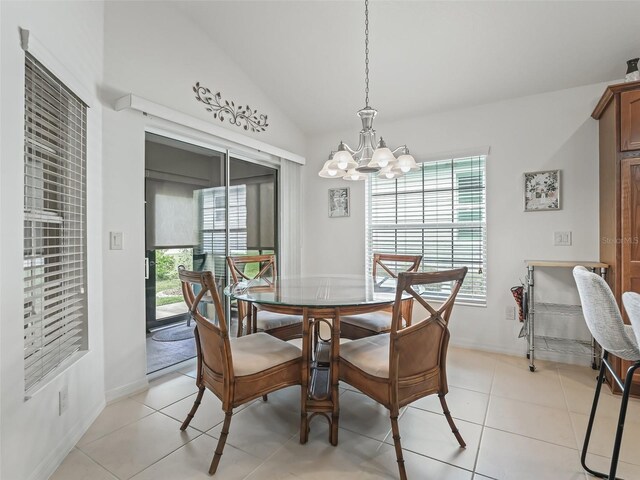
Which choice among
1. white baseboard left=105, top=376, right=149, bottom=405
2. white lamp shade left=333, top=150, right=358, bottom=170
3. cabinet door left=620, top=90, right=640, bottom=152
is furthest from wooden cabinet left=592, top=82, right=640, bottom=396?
white baseboard left=105, top=376, right=149, bottom=405

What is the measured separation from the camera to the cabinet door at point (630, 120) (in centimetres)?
223

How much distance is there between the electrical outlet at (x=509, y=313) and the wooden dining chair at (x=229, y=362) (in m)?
2.30

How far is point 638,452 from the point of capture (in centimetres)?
170

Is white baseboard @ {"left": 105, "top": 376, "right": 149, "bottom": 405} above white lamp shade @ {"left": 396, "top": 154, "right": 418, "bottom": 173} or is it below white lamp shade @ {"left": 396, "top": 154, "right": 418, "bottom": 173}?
below

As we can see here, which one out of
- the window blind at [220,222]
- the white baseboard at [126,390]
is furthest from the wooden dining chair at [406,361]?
the window blind at [220,222]

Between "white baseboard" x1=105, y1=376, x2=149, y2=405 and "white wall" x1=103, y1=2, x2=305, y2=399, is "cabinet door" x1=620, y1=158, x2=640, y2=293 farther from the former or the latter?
"white baseboard" x1=105, y1=376, x2=149, y2=405

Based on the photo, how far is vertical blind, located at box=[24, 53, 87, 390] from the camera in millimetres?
1530

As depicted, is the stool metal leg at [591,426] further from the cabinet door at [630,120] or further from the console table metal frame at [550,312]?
the cabinet door at [630,120]

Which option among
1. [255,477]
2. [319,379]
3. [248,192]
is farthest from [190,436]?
[248,192]

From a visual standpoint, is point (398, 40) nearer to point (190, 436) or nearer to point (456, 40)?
point (456, 40)

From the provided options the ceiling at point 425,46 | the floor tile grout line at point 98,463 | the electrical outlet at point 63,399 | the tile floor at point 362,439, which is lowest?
the floor tile grout line at point 98,463

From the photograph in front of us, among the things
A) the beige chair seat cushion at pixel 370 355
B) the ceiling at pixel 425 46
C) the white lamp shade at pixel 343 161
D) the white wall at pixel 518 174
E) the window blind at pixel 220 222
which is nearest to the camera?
the beige chair seat cushion at pixel 370 355

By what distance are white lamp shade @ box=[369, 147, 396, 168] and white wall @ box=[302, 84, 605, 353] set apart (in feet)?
5.90

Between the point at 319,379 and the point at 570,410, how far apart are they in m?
1.64
